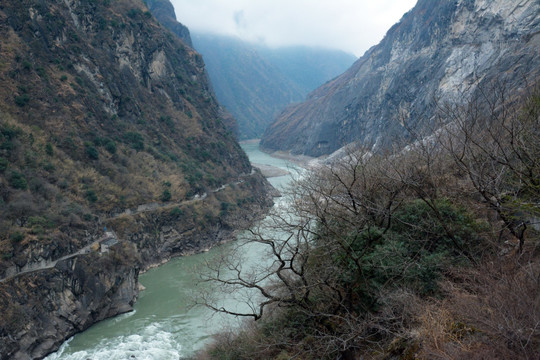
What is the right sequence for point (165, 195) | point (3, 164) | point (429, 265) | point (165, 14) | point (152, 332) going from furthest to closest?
1. point (165, 14)
2. point (165, 195)
3. point (3, 164)
4. point (152, 332)
5. point (429, 265)

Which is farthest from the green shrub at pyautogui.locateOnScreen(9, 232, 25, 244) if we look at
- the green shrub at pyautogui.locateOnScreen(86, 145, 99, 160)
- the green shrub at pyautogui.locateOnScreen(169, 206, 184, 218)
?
the green shrub at pyautogui.locateOnScreen(169, 206, 184, 218)

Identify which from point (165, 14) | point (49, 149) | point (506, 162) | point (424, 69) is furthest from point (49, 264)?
point (165, 14)

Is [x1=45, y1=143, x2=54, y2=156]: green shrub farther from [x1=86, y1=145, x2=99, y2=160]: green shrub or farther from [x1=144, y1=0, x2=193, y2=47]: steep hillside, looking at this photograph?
[x1=144, y1=0, x2=193, y2=47]: steep hillside

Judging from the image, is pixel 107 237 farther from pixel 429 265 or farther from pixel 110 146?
pixel 429 265

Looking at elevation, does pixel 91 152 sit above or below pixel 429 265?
above

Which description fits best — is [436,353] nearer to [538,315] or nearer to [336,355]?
[538,315]

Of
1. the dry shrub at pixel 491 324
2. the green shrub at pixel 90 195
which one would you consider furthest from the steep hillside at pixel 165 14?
the dry shrub at pixel 491 324

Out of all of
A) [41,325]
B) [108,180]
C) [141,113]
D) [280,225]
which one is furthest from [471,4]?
[41,325]
